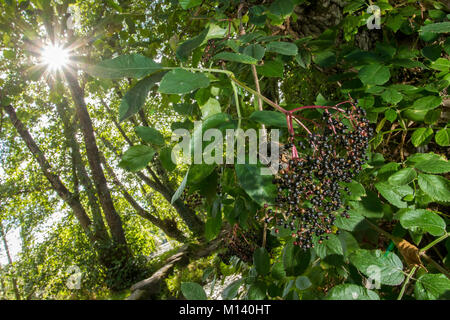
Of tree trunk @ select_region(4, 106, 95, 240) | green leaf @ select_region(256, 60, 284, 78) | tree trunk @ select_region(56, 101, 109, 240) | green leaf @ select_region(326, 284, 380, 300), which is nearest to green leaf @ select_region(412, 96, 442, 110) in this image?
green leaf @ select_region(256, 60, 284, 78)

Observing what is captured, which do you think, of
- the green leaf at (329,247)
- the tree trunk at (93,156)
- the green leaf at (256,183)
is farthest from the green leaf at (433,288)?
the tree trunk at (93,156)

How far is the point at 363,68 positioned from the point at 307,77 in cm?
73

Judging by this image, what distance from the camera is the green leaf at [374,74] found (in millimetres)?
639

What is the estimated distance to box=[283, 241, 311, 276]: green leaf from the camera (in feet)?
1.98

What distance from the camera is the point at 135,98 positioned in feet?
1.59

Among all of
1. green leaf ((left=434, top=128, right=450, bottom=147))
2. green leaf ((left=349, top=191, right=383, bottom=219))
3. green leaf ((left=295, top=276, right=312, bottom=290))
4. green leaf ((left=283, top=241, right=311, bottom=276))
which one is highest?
green leaf ((left=434, top=128, right=450, bottom=147))

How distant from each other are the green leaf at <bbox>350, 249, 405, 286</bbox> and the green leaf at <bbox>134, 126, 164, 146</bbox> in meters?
0.45

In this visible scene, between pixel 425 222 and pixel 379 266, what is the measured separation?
0.13m

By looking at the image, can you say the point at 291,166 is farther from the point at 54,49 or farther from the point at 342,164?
the point at 54,49

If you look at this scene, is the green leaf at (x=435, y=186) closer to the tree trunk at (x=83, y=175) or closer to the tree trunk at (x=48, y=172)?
the tree trunk at (x=83, y=175)

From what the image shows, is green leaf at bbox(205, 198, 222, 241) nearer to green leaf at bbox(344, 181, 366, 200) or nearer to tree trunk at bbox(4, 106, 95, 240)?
green leaf at bbox(344, 181, 366, 200)

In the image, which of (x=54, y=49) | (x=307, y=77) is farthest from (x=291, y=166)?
(x=54, y=49)

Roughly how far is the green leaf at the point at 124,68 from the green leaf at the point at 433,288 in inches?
22.2

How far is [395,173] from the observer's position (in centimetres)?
61
